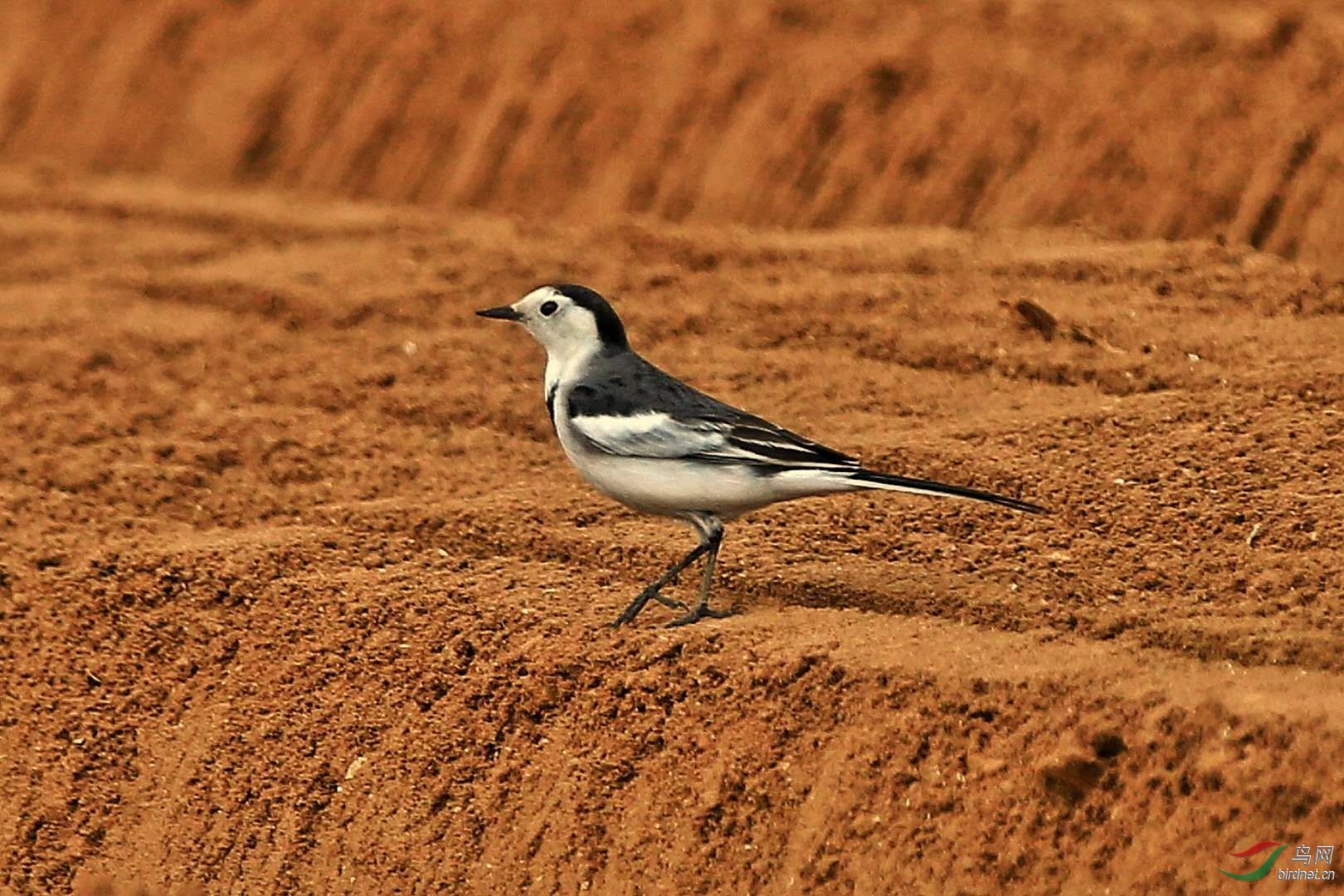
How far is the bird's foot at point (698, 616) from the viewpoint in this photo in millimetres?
6137

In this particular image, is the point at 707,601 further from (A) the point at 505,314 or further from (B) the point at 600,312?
(A) the point at 505,314

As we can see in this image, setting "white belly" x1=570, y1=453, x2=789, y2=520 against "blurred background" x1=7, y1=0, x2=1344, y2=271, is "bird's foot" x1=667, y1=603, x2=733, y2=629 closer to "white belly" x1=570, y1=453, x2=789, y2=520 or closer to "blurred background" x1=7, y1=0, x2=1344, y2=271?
"white belly" x1=570, y1=453, x2=789, y2=520

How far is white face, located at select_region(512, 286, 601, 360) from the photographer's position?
6.84 meters

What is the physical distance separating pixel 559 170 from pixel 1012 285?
3.54m

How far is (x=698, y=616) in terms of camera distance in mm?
6207

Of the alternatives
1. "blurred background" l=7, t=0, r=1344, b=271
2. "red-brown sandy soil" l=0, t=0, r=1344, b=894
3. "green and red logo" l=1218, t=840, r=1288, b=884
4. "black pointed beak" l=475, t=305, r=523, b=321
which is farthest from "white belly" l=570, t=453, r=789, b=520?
"blurred background" l=7, t=0, r=1344, b=271

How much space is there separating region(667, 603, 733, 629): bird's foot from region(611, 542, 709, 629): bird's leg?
13 centimetres

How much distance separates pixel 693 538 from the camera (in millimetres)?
7352

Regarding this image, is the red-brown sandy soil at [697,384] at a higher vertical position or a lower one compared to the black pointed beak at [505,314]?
lower

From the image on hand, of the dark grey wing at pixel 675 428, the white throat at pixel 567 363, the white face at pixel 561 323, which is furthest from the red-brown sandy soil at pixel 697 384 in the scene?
the white face at pixel 561 323

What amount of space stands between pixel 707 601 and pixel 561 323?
125 cm

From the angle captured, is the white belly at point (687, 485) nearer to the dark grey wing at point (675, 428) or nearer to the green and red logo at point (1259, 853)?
the dark grey wing at point (675, 428)

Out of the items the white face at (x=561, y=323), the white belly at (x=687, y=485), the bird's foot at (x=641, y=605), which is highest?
the white face at (x=561, y=323)

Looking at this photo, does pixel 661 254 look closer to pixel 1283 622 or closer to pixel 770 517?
pixel 770 517
